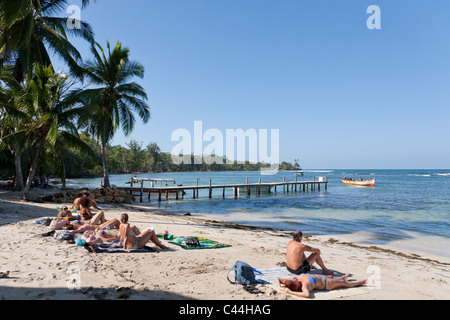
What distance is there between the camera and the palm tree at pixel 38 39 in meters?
12.1

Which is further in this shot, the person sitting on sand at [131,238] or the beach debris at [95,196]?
the beach debris at [95,196]

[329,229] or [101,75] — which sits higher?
[101,75]

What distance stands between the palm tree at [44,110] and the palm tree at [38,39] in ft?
4.91

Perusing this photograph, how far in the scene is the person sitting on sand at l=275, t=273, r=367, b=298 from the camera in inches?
174

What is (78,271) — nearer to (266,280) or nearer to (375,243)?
(266,280)

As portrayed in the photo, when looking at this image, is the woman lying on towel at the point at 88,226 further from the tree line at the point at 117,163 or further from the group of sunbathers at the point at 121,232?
the tree line at the point at 117,163

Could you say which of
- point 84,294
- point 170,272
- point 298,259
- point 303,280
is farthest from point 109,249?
point 303,280

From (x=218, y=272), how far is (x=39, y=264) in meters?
3.34

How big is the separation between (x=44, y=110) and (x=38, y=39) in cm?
492

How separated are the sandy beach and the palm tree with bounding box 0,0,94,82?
27.9 feet

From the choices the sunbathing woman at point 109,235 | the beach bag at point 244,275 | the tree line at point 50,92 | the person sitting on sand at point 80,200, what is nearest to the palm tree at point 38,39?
the tree line at point 50,92

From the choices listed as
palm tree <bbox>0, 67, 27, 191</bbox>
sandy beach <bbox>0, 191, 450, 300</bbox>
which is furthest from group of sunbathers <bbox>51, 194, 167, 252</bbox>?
palm tree <bbox>0, 67, 27, 191</bbox>

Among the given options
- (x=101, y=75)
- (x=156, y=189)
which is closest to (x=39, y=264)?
(x=101, y=75)

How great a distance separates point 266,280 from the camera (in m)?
5.03
